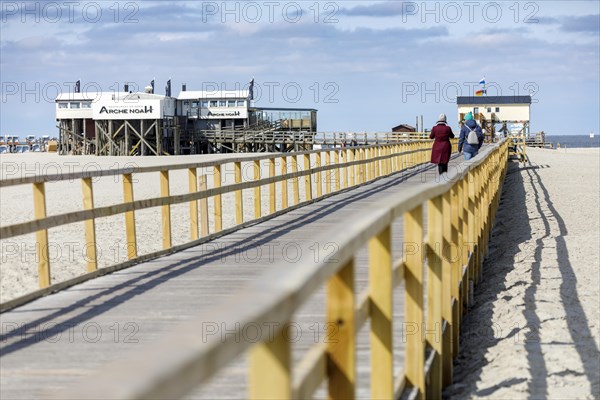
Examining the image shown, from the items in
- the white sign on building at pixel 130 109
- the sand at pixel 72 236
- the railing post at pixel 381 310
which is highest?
the white sign on building at pixel 130 109

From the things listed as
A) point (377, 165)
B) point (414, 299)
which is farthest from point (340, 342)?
point (377, 165)

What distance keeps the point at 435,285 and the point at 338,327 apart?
2712 millimetres

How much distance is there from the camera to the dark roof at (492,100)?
9044 cm

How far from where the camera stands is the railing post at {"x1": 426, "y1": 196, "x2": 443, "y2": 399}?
5.42m

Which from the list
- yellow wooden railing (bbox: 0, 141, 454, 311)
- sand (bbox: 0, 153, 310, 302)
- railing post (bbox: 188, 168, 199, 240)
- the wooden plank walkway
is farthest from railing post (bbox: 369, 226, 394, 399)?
sand (bbox: 0, 153, 310, 302)

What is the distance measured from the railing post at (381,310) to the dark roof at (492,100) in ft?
288

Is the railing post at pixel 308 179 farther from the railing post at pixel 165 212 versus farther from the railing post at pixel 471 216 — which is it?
the railing post at pixel 471 216

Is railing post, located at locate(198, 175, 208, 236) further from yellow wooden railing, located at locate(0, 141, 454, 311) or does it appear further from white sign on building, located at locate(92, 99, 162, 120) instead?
white sign on building, located at locate(92, 99, 162, 120)

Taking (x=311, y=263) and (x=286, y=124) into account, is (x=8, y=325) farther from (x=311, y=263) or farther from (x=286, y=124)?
(x=286, y=124)

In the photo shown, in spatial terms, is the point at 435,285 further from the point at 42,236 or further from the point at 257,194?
the point at 257,194

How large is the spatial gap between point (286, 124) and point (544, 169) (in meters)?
47.0

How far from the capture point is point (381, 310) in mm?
3729

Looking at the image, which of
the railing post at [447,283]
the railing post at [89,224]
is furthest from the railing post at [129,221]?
the railing post at [447,283]

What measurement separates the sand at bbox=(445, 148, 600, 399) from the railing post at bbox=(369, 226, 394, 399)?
7.56 ft
